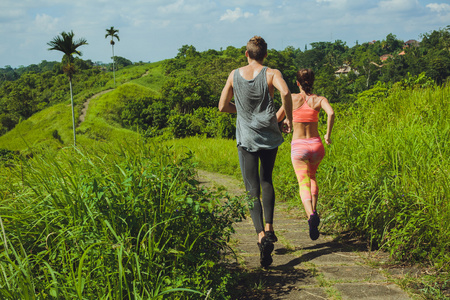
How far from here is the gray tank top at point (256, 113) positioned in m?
3.24

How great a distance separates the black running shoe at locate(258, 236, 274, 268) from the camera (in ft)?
9.97

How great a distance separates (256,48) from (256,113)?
0.57 meters

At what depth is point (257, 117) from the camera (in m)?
3.27

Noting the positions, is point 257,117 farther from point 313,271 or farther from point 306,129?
point 313,271

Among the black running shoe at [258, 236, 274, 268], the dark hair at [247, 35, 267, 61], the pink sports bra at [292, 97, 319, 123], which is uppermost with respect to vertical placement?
the dark hair at [247, 35, 267, 61]

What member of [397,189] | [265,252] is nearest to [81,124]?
[265,252]

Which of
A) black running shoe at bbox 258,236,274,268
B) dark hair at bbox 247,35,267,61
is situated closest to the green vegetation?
black running shoe at bbox 258,236,274,268

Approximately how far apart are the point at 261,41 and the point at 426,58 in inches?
3650

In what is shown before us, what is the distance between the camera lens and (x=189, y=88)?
124ft

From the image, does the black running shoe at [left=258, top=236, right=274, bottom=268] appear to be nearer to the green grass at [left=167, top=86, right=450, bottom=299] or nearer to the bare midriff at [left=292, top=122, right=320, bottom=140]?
the green grass at [left=167, top=86, right=450, bottom=299]

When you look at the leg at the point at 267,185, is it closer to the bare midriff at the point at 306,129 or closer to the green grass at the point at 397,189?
the bare midriff at the point at 306,129

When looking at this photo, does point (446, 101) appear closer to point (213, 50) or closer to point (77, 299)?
point (77, 299)

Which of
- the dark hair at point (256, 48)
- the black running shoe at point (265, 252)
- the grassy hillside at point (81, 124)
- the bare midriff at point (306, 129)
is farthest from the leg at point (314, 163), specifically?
the grassy hillside at point (81, 124)

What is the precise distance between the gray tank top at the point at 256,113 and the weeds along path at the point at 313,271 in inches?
25.2
